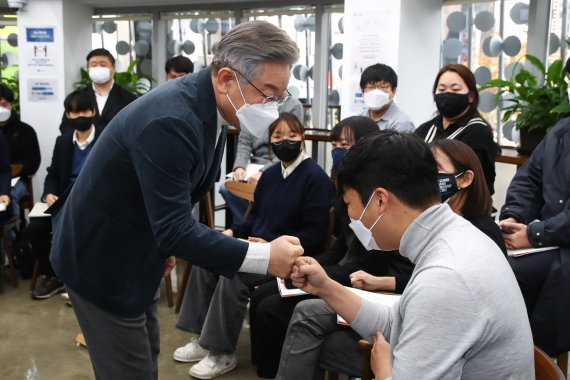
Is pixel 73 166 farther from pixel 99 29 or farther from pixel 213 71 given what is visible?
pixel 99 29

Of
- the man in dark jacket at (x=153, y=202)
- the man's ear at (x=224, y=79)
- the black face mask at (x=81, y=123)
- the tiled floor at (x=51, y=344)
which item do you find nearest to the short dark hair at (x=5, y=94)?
the black face mask at (x=81, y=123)

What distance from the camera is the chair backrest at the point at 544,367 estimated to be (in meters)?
1.36

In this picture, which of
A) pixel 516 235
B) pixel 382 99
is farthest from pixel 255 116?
pixel 382 99

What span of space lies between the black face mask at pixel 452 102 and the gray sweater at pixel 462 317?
200 cm

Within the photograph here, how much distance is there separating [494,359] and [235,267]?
2.21 ft

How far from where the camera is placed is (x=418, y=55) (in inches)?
193

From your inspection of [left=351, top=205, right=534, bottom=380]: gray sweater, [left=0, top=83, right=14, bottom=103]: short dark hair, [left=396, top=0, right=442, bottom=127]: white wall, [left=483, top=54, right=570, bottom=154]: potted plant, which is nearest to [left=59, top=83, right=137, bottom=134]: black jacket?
[left=0, top=83, right=14, bottom=103]: short dark hair

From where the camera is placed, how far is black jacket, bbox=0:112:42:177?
15.9ft

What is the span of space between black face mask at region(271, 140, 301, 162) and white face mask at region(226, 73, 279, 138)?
1.32m

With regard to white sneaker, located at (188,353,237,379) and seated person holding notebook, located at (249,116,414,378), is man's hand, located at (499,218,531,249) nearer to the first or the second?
seated person holding notebook, located at (249,116,414,378)

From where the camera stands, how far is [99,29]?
7.08 m

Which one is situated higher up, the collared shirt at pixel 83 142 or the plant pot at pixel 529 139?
the plant pot at pixel 529 139

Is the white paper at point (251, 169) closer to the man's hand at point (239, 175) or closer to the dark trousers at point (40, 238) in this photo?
the man's hand at point (239, 175)

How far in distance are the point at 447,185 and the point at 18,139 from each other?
393 centimetres
